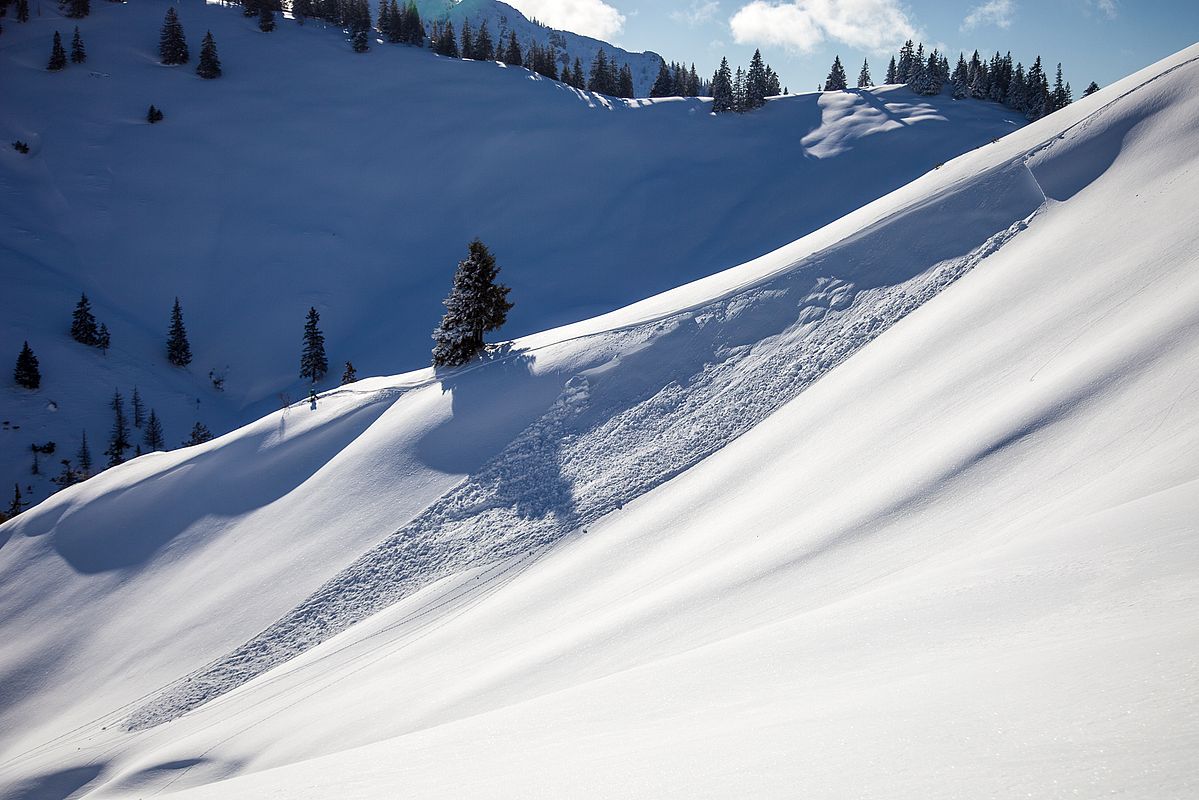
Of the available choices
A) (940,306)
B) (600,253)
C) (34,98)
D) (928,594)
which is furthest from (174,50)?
(928,594)

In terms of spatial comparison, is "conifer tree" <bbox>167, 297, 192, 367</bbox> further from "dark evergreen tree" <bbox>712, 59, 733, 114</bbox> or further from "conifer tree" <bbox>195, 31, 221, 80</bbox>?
"dark evergreen tree" <bbox>712, 59, 733, 114</bbox>

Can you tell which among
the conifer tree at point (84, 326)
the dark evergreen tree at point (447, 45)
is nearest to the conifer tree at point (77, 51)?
the dark evergreen tree at point (447, 45)

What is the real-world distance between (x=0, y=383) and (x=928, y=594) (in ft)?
207

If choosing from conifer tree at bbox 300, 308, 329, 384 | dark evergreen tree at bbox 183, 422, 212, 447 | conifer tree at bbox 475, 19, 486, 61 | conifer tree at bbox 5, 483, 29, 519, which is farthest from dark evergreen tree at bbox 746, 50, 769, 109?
conifer tree at bbox 5, 483, 29, 519

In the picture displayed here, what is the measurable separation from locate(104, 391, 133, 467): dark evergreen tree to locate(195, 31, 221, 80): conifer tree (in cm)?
5505

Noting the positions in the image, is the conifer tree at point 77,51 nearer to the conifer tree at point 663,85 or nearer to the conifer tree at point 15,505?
the conifer tree at point 15,505

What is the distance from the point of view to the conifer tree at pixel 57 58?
7556cm

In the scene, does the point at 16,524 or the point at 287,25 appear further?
the point at 287,25

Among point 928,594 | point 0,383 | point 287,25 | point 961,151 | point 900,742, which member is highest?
point 287,25

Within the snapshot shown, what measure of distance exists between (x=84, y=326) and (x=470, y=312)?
154 ft

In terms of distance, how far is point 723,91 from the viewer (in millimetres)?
80188

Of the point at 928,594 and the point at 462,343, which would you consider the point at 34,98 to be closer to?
the point at 462,343

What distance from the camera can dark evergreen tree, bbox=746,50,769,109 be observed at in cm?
8038

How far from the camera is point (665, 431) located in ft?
62.5
